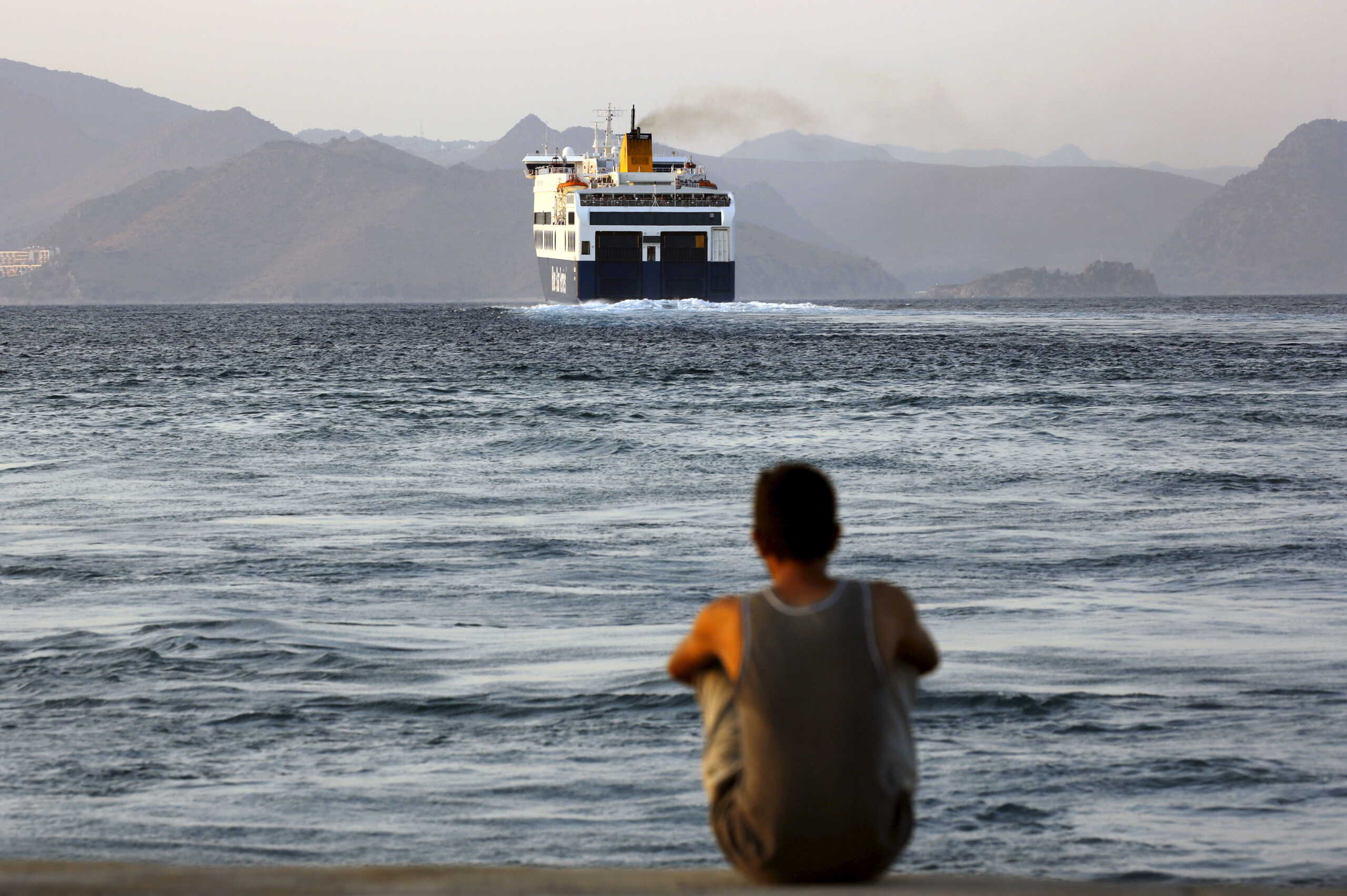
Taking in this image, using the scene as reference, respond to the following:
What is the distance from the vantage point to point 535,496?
19391 mm

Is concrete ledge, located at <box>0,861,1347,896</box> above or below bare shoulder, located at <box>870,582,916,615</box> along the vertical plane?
below

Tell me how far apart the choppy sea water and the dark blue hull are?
235 ft

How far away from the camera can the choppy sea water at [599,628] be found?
22.5 ft

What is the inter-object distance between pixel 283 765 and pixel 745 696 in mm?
4527

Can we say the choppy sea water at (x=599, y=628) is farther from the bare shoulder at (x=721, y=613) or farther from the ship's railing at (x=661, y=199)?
the ship's railing at (x=661, y=199)

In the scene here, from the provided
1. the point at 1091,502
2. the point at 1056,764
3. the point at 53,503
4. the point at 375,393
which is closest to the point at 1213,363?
the point at 375,393

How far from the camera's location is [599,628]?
36.0 ft

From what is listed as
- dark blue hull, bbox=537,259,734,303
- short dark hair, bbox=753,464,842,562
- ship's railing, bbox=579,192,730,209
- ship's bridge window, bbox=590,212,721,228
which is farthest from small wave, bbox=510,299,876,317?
short dark hair, bbox=753,464,842,562

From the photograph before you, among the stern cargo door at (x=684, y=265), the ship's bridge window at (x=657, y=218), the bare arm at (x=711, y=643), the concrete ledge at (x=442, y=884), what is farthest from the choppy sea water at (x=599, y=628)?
the stern cargo door at (x=684, y=265)

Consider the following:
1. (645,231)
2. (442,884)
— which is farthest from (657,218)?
(442,884)

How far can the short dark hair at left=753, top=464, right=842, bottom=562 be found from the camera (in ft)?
12.1

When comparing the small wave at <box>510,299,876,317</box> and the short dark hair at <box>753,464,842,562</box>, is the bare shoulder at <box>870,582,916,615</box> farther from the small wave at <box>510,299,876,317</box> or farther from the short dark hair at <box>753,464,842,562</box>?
the small wave at <box>510,299,876,317</box>

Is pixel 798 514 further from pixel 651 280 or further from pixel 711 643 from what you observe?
pixel 651 280

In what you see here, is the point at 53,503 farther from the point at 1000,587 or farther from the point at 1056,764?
the point at 1056,764
